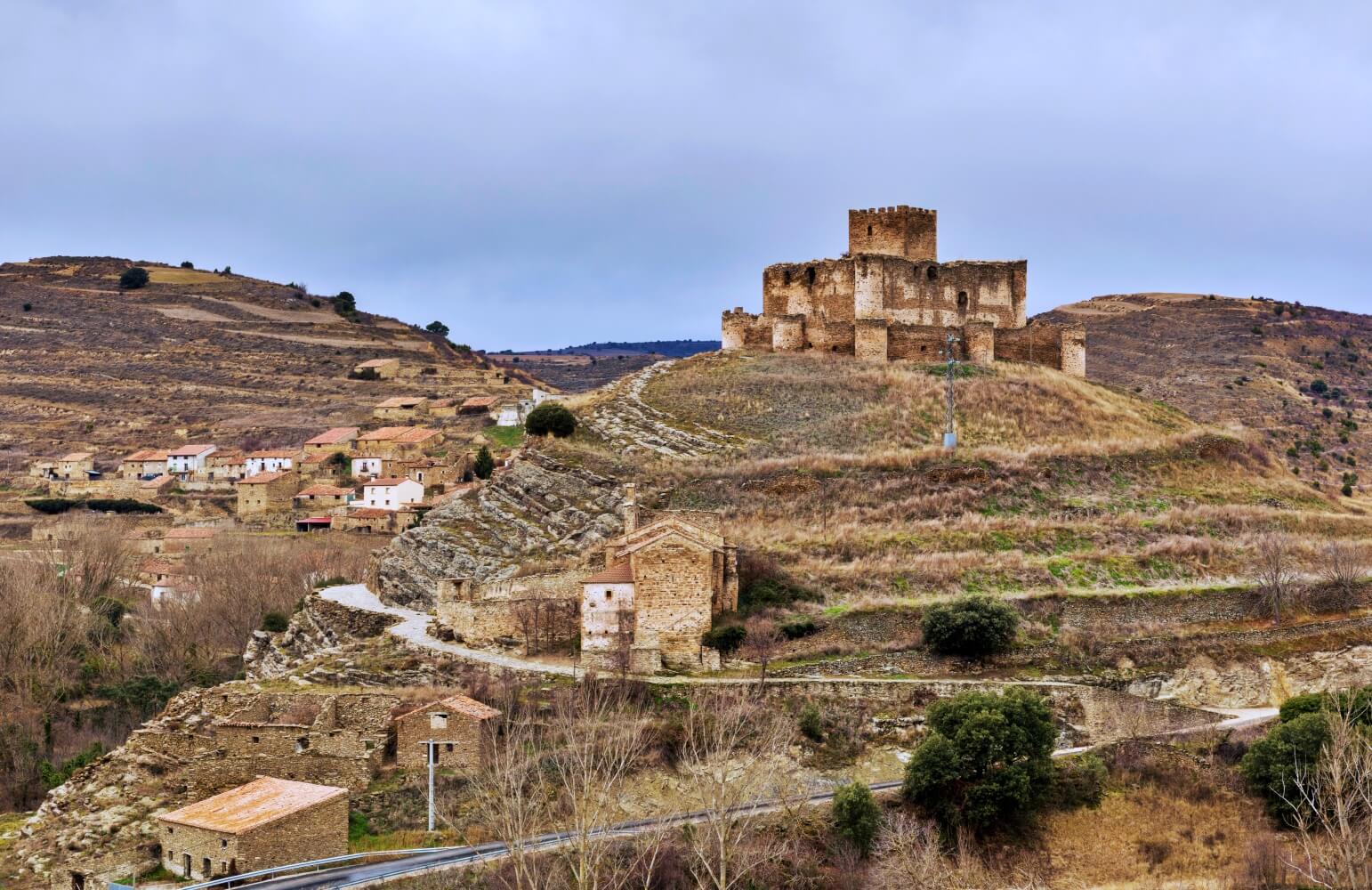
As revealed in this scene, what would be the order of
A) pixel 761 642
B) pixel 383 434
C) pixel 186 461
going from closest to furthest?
pixel 761 642, pixel 383 434, pixel 186 461

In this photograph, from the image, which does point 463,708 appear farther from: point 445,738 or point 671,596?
point 671,596

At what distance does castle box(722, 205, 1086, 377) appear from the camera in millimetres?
62312

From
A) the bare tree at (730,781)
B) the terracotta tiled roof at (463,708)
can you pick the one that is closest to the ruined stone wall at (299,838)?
the terracotta tiled roof at (463,708)

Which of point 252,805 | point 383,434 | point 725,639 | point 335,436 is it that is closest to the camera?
point 252,805

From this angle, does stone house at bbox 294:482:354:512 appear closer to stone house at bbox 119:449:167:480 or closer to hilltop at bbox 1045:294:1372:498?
stone house at bbox 119:449:167:480

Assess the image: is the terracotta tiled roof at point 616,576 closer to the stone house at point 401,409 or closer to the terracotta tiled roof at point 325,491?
the terracotta tiled roof at point 325,491

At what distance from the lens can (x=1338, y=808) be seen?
26.4 metres

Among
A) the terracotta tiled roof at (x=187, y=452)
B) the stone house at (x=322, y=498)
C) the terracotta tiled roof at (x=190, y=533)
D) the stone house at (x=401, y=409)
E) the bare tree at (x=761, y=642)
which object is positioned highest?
the stone house at (x=401, y=409)

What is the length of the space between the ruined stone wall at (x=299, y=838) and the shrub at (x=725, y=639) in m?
12.1

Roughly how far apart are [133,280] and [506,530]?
406ft

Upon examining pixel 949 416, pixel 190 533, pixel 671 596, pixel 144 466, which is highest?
A: pixel 949 416

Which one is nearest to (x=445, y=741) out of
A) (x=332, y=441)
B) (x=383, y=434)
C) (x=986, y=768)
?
(x=986, y=768)

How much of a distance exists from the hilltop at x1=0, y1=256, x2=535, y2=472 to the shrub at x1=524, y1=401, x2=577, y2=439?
54.3 m

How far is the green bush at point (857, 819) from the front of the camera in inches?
1236
